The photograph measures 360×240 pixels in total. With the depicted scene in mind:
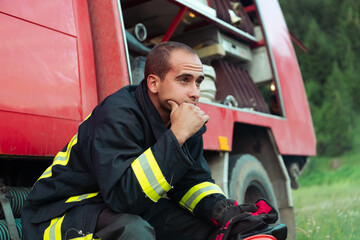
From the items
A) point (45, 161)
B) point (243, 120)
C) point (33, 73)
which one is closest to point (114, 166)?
point (33, 73)

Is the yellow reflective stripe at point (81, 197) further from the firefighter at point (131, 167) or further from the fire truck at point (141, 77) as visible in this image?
the fire truck at point (141, 77)

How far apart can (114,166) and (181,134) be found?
Result: 1.01ft

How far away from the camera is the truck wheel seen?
3.88m

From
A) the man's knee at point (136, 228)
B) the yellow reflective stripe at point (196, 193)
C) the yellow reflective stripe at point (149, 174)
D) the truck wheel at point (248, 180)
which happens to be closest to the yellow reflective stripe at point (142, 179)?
the yellow reflective stripe at point (149, 174)

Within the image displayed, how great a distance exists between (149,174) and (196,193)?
0.66 metres

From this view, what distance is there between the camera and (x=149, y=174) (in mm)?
1810

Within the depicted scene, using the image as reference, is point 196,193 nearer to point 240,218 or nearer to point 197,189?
point 197,189

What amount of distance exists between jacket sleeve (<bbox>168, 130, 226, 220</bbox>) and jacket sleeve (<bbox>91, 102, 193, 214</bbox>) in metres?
0.49

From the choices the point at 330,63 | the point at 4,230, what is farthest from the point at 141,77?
the point at 330,63

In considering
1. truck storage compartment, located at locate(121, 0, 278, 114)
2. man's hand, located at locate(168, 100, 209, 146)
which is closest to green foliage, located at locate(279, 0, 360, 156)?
truck storage compartment, located at locate(121, 0, 278, 114)

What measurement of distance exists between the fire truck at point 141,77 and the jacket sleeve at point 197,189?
61 cm

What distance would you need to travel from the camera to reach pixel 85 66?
8.61 ft

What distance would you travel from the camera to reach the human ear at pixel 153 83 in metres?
2.15

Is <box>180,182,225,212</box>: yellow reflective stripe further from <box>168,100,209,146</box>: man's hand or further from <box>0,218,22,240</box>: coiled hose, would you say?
<box>0,218,22,240</box>: coiled hose
